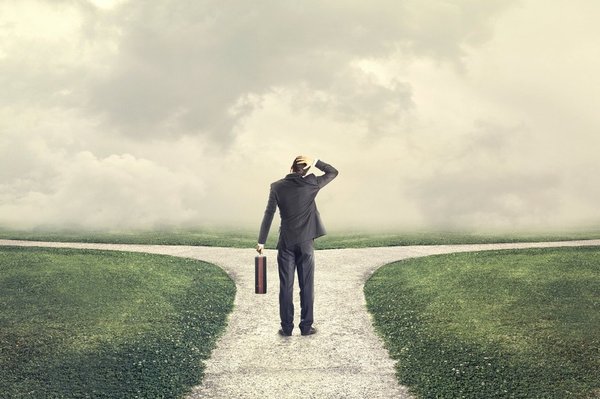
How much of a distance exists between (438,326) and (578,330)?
11.8ft

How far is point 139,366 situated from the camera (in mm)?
16469

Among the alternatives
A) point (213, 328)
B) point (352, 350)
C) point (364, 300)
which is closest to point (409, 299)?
point (364, 300)

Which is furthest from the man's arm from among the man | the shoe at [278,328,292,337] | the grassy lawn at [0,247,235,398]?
the grassy lawn at [0,247,235,398]

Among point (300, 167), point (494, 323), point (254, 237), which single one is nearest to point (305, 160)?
point (300, 167)

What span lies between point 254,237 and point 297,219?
956 inches

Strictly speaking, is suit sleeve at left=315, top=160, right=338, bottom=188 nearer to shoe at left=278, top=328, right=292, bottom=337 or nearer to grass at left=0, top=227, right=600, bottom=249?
shoe at left=278, top=328, right=292, bottom=337

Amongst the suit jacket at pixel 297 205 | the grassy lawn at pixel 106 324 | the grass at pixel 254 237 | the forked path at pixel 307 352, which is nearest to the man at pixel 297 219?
the suit jacket at pixel 297 205

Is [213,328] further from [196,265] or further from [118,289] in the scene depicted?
[196,265]

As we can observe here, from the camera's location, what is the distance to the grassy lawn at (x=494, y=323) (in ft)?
50.6

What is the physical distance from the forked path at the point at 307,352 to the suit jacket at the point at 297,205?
311 centimetres

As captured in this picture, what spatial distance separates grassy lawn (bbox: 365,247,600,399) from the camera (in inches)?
607

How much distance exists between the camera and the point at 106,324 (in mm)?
19203

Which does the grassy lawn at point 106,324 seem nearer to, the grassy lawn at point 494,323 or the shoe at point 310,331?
the shoe at point 310,331

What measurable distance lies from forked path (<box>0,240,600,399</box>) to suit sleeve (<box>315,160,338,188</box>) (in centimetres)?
442
